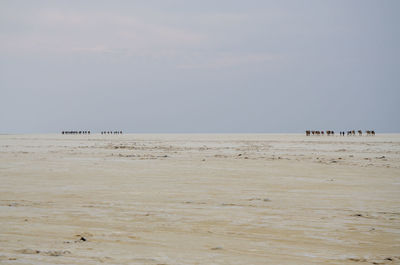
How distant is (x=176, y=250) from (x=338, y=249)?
1.73m

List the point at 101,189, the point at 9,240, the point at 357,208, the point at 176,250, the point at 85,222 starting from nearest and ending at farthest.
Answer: the point at 176,250
the point at 9,240
the point at 85,222
the point at 357,208
the point at 101,189

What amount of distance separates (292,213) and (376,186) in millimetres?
4032

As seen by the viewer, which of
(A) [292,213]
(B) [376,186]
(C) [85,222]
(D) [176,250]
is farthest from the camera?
(B) [376,186]

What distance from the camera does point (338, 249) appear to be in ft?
15.1

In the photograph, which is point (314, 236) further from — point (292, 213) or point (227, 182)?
point (227, 182)

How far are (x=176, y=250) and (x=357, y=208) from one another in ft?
12.1

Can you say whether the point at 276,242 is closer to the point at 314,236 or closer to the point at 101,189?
the point at 314,236

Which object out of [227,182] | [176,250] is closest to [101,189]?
[227,182]

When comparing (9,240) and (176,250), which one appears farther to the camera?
(9,240)

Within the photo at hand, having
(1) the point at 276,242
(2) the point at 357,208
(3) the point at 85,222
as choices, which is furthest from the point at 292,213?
(3) the point at 85,222

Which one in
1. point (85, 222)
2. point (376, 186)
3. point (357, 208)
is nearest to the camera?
point (85, 222)

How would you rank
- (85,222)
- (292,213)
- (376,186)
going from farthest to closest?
(376,186) → (292,213) → (85,222)

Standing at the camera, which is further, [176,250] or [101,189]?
[101,189]

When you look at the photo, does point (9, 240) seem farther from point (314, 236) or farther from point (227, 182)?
point (227, 182)
